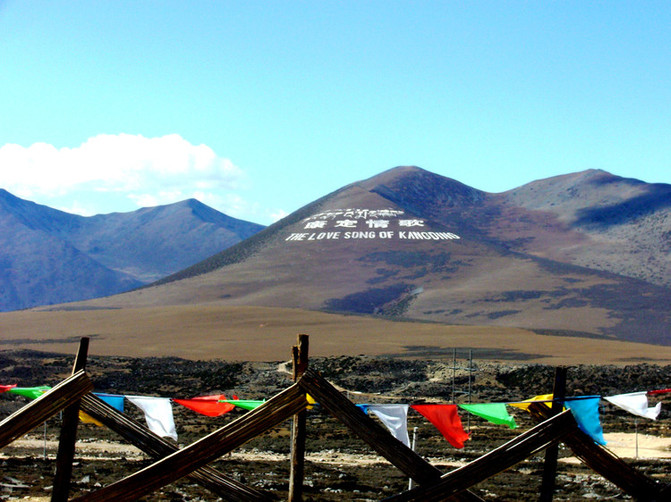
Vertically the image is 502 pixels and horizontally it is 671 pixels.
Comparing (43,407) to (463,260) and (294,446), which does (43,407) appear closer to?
Result: (294,446)

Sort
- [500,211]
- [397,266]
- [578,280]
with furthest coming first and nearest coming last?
[500,211], [397,266], [578,280]

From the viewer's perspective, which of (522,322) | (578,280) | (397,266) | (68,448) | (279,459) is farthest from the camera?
(397,266)

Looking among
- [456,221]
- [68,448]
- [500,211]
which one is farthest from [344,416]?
[500,211]

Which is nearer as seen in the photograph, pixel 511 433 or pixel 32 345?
pixel 511 433

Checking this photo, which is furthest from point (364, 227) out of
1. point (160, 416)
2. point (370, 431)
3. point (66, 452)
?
point (370, 431)

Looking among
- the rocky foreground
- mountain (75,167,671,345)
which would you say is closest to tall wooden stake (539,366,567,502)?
the rocky foreground

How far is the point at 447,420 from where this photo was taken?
30.2 feet

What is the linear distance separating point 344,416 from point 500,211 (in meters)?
170

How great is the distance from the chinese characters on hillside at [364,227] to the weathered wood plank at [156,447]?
127 metres

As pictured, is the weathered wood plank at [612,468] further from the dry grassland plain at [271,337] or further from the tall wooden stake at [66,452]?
the dry grassland plain at [271,337]

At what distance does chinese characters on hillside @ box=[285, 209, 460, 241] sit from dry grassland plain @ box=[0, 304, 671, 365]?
1979 inches

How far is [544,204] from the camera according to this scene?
177125mm

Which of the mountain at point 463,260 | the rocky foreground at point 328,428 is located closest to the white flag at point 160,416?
the rocky foreground at point 328,428

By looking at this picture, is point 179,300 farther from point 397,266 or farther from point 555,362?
point 555,362
